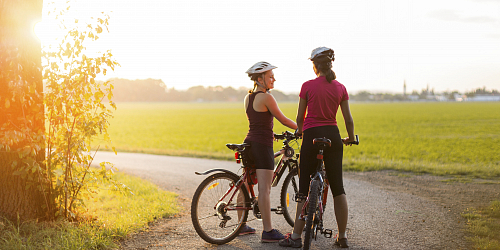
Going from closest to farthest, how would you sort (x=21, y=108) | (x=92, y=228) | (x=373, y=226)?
(x=21, y=108) → (x=92, y=228) → (x=373, y=226)

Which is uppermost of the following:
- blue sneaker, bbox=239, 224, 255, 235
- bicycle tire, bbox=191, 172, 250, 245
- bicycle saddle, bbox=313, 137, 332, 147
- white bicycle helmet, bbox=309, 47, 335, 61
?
white bicycle helmet, bbox=309, 47, 335, 61

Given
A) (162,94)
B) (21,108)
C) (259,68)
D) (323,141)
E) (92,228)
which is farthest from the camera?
(162,94)

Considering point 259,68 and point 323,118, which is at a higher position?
→ point 259,68

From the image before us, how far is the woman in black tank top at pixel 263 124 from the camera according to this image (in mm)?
4191

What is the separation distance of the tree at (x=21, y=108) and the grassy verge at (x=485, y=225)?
5.35 metres

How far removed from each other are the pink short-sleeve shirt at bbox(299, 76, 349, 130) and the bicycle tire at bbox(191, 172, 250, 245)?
1.24m

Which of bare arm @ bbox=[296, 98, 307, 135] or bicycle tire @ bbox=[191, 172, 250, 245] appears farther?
bicycle tire @ bbox=[191, 172, 250, 245]

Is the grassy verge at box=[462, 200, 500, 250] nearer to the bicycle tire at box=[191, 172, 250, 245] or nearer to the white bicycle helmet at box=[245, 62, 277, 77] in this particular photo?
the bicycle tire at box=[191, 172, 250, 245]

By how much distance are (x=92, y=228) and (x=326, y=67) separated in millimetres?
3512

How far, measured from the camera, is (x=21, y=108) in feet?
14.8

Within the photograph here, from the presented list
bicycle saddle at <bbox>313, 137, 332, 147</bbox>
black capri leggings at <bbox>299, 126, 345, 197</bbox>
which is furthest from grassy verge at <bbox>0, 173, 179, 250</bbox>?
bicycle saddle at <bbox>313, 137, 332, 147</bbox>

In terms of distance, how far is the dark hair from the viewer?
3.91m

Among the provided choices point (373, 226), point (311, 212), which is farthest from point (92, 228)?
point (373, 226)

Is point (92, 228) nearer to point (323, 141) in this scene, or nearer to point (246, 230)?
point (246, 230)
